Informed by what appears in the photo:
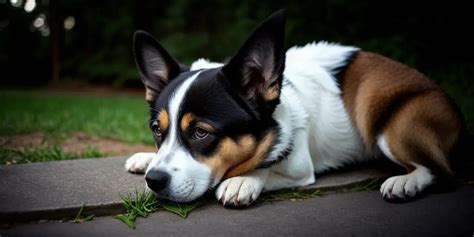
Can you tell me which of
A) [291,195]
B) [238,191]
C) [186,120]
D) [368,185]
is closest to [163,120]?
[186,120]

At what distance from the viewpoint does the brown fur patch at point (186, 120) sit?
2.71 metres

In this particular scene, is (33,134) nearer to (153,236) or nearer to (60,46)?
(153,236)

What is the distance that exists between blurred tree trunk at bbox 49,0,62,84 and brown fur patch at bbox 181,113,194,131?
57.0 feet

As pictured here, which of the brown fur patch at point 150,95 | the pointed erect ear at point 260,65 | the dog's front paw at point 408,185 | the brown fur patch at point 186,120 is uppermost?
the pointed erect ear at point 260,65

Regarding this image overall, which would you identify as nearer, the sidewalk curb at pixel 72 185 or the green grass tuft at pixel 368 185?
the sidewalk curb at pixel 72 185

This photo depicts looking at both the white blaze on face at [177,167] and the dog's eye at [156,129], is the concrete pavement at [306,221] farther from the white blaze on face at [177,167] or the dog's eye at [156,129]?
the dog's eye at [156,129]

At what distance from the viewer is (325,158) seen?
141 inches

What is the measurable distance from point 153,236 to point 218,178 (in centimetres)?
62

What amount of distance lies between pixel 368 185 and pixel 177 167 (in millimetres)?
1499

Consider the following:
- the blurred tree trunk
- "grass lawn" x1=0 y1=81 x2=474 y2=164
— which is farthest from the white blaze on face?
the blurred tree trunk

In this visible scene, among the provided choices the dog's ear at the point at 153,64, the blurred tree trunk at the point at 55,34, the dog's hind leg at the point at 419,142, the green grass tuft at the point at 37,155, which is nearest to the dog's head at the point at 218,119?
the dog's ear at the point at 153,64

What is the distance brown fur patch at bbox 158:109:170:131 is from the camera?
2771mm

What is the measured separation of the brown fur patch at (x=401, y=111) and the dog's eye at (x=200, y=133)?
4.53ft

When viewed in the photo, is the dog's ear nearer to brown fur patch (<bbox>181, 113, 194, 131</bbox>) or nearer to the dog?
the dog
